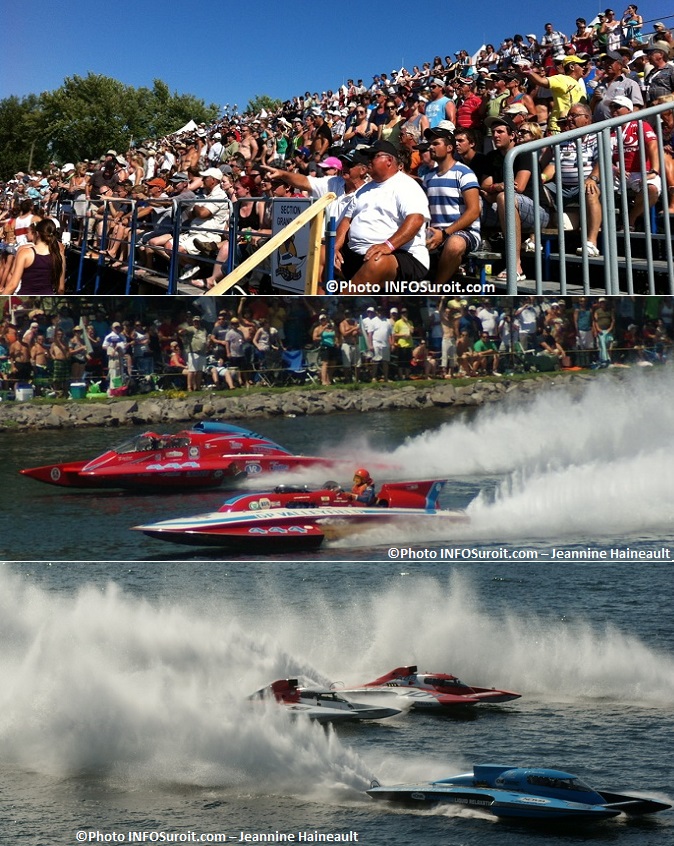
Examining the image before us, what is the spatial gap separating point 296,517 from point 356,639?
2284 cm

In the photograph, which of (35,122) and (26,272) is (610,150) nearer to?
(26,272)

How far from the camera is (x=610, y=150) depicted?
24.7ft

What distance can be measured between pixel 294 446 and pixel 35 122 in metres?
15.8

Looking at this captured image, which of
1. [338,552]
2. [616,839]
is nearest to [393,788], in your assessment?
[616,839]

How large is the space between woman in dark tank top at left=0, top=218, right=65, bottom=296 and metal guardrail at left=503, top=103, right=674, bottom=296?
141 inches

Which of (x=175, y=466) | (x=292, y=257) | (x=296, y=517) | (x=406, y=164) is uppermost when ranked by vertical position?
(x=406, y=164)

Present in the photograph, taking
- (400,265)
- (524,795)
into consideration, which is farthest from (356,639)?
(400,265)

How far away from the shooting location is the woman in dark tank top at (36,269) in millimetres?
8859

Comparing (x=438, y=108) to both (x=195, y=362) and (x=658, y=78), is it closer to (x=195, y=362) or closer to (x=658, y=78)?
(x=658, y=78)

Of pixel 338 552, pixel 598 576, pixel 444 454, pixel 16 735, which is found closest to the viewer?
pixel 444 454

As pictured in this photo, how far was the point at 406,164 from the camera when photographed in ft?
32.2

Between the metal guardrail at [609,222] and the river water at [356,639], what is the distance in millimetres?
1365

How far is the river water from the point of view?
9.34 metres

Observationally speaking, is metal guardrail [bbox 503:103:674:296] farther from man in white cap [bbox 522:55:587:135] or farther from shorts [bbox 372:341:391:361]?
man in white cap [bbox 522:55:587:135]
